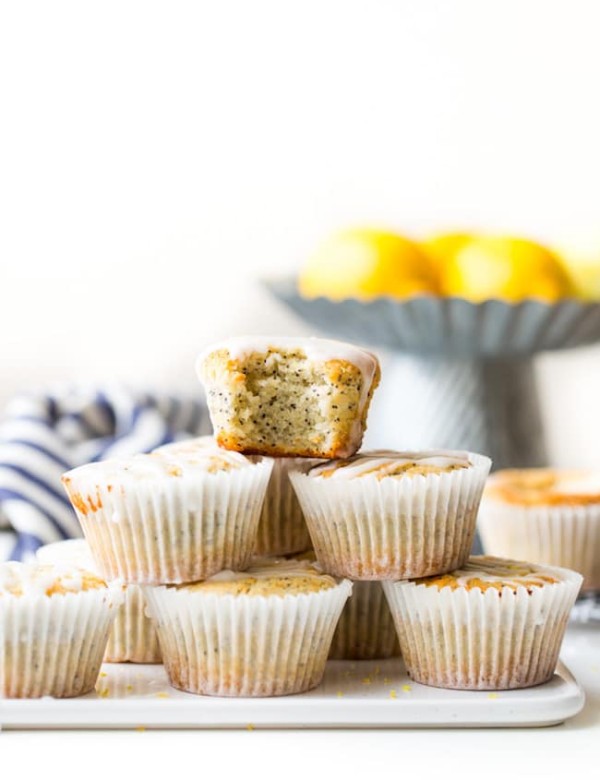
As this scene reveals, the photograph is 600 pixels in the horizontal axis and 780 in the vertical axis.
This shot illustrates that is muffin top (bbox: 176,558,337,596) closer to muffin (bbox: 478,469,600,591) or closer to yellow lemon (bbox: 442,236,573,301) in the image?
muffin (bbox: 478,469,600,591)

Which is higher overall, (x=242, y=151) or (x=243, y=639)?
(x=242, y=151)

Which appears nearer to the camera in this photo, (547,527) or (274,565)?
(274,565)

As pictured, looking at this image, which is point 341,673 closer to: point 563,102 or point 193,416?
Result: point 193,416

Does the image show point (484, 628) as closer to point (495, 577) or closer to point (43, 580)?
point (495, 577)

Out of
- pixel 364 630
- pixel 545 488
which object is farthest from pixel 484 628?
pixel 545 488

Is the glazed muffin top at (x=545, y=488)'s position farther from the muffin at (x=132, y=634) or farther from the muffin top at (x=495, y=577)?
the muffin at (x=132, y=634)

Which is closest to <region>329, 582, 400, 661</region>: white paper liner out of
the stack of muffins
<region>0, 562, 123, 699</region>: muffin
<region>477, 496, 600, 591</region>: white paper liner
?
the stack of muffins
